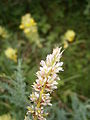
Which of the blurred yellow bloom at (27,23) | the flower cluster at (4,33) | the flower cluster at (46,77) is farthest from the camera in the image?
the flower cluster at (4,33)

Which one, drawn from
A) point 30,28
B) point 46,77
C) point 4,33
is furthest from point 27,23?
point 46,77

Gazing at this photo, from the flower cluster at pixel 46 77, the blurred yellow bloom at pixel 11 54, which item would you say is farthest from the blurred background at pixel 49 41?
A: the flower cluster at pixel 46 77

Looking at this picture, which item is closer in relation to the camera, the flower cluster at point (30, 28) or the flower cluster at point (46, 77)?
the flower cluster at point (46, 77)

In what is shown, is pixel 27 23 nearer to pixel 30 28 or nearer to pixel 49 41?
pixel 30 28

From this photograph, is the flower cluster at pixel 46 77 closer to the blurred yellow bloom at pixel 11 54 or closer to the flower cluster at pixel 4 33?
the blurred yellow bloom at pixel 11 54

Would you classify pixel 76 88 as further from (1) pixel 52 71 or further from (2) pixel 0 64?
(1) pixel 52 71

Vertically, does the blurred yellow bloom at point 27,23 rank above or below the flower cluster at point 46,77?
above

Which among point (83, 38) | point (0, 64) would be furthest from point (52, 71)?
point (83, 38)

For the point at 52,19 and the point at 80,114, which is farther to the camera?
the point at 52,19
